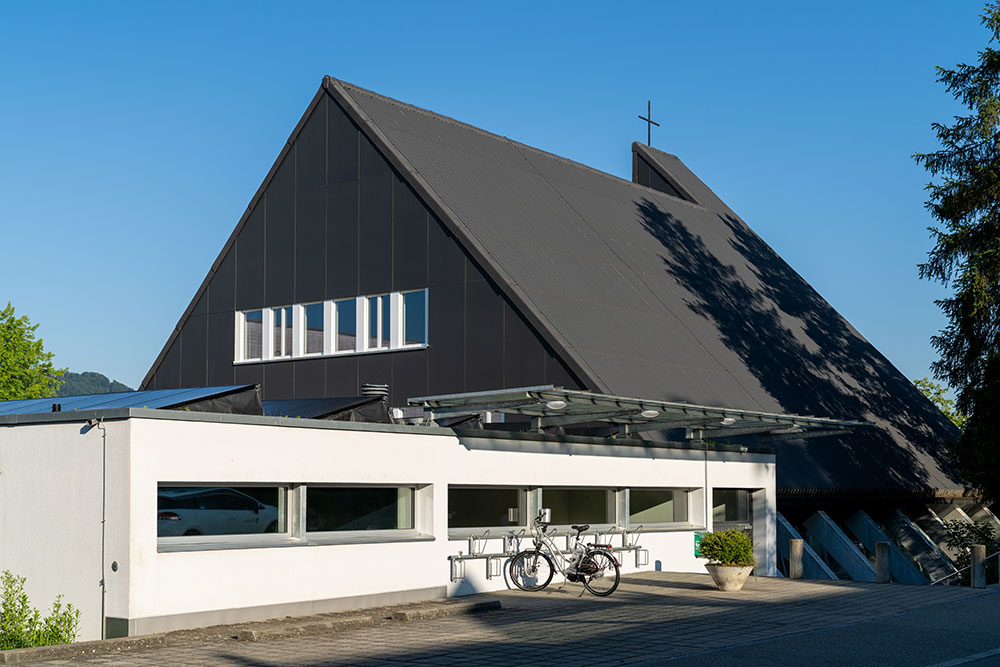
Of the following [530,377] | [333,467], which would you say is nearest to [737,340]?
[530,377]

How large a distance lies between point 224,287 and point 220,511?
17.7 meters

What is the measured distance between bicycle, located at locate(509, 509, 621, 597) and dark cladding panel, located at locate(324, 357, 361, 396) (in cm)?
988

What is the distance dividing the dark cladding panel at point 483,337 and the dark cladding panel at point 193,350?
9.03 m

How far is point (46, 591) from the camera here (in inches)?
575

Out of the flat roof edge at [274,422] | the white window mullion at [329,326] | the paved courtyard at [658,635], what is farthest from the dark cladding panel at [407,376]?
the paved courtyard at [658,635]

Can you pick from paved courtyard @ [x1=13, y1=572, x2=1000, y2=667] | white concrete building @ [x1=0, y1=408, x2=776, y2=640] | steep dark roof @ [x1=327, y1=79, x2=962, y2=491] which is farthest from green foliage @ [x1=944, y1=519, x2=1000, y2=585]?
white concrete building @ [x1=0, y1=408, x2=776, y2=640]

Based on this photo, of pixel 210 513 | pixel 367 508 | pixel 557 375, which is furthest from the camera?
pixel 557 375

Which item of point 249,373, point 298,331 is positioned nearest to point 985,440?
point 298,331

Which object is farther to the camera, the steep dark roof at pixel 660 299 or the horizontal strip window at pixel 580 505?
the steep dark roof at pixel 660 299

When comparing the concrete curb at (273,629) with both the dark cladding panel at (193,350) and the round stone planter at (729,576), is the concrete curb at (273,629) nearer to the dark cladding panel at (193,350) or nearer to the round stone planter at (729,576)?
the round stone planter at (729,576)

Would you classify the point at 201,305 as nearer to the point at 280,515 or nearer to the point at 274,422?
the point at 280,515

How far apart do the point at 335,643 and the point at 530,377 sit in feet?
41.7

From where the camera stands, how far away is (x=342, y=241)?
2986cm

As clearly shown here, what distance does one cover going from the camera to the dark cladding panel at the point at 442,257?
27469 mm
